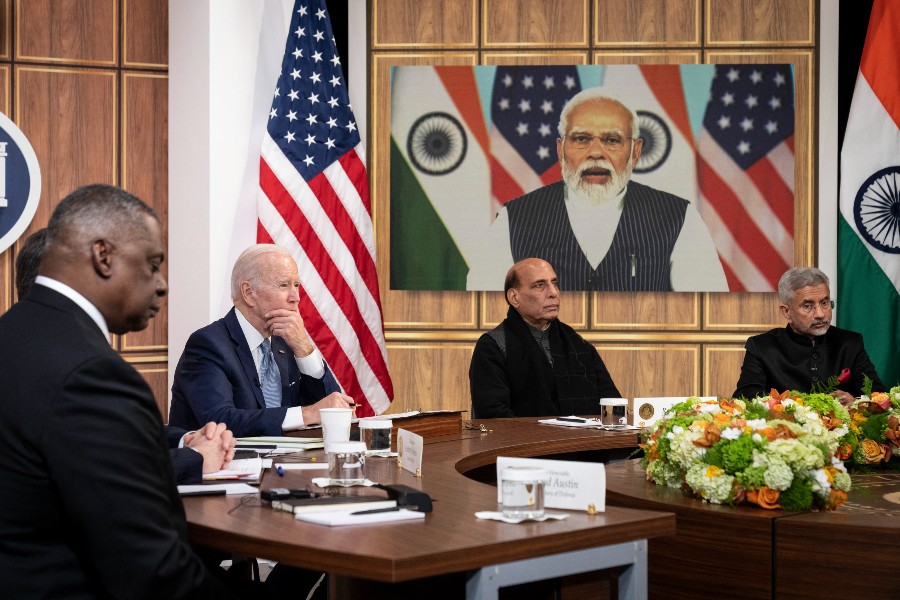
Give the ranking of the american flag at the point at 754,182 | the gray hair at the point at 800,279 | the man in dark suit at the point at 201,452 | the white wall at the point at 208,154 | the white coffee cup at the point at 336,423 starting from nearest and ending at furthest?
the man in dark suit at the point at 201,452 → the white coffee cup at the point at 336,423 → the gray hair at the point at 800,279 → the white wall at the point at 208,154 → the american flag at the point at 754,182

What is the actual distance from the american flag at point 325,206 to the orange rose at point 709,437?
3365 millimetres

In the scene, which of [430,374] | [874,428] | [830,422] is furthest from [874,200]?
[830,422]

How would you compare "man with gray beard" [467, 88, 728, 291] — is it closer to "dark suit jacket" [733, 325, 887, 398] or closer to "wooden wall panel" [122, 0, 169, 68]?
"dark suit jacket" [733, 325, 887, 398]

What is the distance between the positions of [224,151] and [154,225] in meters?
3.79

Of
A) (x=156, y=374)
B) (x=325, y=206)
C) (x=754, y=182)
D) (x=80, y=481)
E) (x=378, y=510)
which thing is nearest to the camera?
(x=80, y=481)

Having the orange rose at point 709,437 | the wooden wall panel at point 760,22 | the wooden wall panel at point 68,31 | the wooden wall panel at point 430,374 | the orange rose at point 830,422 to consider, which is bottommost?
the wooden wall panel at point 430,374

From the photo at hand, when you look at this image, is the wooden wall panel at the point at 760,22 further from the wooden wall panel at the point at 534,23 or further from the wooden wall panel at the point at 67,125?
the wooden wall panel at the point at 67,125

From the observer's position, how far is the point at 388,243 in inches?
251

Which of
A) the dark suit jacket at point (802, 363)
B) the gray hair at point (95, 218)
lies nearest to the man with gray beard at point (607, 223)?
the dark suit jacket at point (802, 363)

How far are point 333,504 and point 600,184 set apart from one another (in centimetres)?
455

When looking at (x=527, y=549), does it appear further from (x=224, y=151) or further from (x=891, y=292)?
(x=891, y=292)

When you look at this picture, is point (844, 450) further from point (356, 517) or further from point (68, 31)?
point (68, 31)

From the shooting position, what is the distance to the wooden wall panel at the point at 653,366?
6.34 meters

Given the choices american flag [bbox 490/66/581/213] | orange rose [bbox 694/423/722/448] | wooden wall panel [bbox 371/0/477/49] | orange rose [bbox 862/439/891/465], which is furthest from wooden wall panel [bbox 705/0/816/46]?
orange rose [bbox 694/423/722/448]
